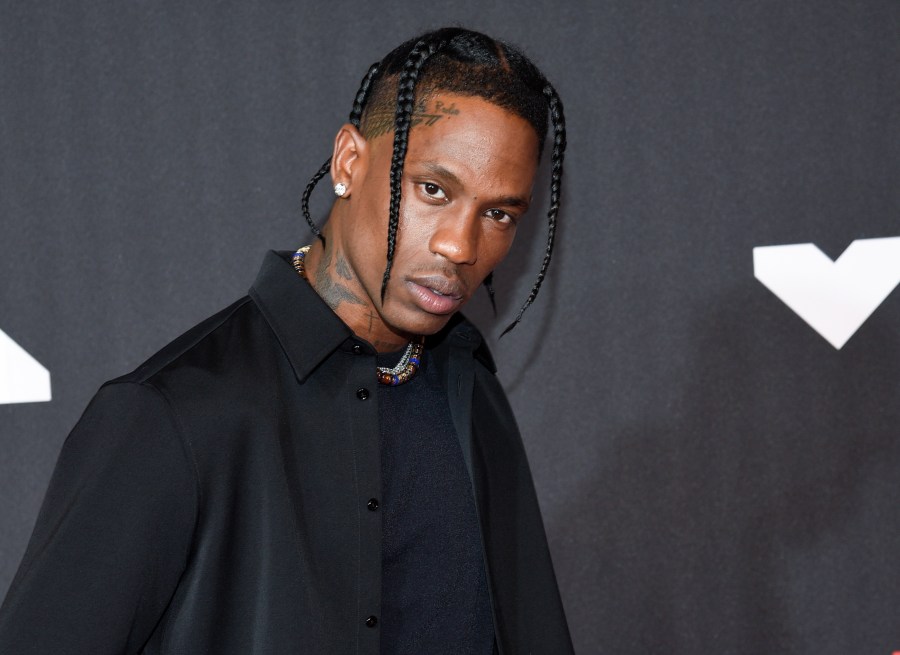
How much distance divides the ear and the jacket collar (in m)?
0.12

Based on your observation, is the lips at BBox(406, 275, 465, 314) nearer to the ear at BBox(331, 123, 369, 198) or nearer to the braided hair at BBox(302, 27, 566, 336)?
the braided hair at BBox(302, 27, 566, 336)

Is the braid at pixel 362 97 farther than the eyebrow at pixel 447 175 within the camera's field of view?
Yes

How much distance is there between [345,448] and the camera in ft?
3.20

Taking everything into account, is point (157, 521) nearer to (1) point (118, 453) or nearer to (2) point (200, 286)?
(1) point (118, 453)

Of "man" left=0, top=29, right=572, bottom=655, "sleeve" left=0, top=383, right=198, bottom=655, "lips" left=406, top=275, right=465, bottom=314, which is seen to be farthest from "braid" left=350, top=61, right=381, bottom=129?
"sleeve" left=0, top=383, right=198, bottom=655

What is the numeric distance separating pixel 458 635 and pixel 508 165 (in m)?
0.52

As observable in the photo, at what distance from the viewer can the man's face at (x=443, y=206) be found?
979 mm

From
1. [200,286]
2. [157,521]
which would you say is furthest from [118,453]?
[200,286]

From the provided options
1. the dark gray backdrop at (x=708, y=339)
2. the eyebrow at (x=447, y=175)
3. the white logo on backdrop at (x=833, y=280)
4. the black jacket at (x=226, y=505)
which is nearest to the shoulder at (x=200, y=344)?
the black jacket at (x=226, y=505)

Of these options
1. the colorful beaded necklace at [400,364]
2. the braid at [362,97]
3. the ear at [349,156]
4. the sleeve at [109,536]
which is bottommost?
the sleeve at [109,536]

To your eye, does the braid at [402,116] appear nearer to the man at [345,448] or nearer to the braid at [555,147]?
the man at [345,448]

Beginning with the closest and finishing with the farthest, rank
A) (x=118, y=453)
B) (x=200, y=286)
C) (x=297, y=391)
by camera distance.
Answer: (x=118, y=453)
(x=297, y=391)
(x=200, y=286)

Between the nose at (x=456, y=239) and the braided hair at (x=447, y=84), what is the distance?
5 cm

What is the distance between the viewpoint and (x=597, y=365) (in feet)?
6.45
